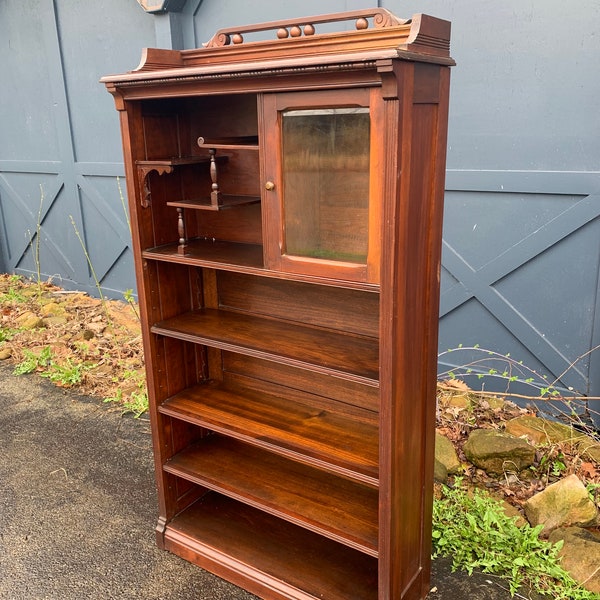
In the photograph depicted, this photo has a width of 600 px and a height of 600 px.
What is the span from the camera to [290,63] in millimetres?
1683

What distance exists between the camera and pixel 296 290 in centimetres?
241

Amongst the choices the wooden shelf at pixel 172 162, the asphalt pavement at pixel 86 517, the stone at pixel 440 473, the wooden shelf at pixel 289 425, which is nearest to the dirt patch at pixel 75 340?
the asphalt pavement at pixel 86 517

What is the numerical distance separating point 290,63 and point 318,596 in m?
1.88

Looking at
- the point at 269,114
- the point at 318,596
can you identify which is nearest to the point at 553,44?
the point at 269,114

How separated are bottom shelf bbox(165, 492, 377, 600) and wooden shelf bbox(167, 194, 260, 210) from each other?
142cm

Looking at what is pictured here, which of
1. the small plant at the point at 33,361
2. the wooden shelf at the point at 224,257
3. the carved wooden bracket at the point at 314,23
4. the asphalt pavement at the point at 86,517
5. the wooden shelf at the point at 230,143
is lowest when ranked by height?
the asphalt pavement at the point at 86,517

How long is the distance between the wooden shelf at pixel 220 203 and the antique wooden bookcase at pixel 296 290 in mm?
14

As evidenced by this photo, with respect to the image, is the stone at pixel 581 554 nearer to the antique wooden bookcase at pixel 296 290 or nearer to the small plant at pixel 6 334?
the antique wooden bookcase at pixel 296 290

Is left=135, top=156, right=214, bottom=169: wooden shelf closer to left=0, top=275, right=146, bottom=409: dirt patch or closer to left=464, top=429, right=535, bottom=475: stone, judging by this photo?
left=464, top=429, right=535, bottom=475: stone

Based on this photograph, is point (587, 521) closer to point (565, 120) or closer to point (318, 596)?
point (318, 596)

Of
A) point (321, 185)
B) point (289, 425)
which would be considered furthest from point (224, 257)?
point (289, 425)

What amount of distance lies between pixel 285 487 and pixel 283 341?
0.63 meters

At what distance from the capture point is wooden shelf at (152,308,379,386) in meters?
2.04

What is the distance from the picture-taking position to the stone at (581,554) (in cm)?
233
